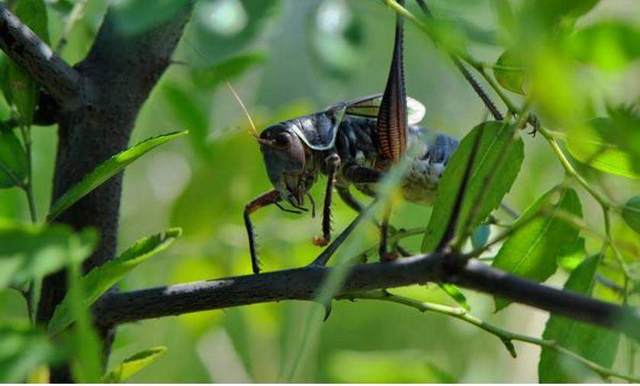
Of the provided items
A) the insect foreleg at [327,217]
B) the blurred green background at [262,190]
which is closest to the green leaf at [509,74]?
the blurred green background at [262,190]

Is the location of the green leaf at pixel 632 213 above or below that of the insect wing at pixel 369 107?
above

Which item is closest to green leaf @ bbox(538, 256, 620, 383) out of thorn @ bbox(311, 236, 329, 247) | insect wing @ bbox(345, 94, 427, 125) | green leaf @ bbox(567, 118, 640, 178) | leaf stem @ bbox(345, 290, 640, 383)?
leaf stem @ bbox(345, 290, 640, 383)

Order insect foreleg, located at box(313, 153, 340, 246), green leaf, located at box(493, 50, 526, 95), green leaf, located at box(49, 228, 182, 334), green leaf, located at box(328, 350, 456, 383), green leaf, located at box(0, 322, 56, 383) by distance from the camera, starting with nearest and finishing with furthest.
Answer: green leaf, located at box(0, 322, 56, 383), green leaf, located at box(49, 228, 182, 334), green leaf, located at box(493, 50, 526, 95), green leaf, located at box(328, 350, 456, 383), insect foreleg, located at box(313, 153, 340, 246)

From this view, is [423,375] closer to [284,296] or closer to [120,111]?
[284,296]

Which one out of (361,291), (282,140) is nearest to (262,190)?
(282,140)

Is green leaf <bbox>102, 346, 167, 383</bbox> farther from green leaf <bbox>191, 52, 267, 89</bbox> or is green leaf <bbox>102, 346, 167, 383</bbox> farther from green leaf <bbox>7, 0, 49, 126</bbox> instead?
green leaf <bbox>191, 52, 267, 89</bbox>

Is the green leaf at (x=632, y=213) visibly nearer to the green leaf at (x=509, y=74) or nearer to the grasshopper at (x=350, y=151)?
the green leaf at (x=509, y=74)
